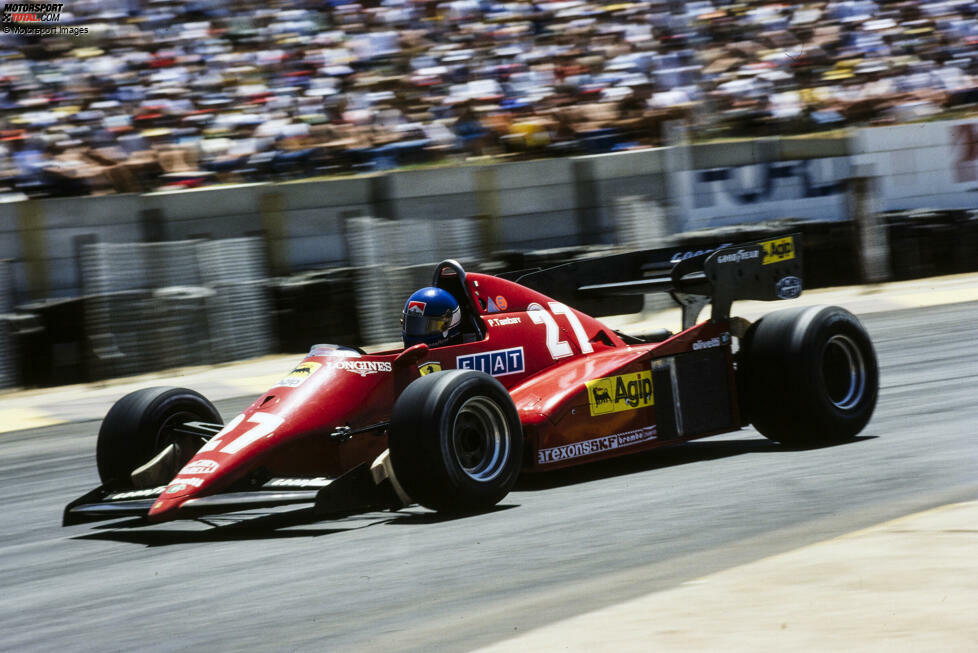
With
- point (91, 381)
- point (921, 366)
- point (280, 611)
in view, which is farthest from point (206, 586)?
point (91, 381)

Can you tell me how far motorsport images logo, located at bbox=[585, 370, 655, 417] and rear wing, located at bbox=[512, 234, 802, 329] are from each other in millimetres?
773

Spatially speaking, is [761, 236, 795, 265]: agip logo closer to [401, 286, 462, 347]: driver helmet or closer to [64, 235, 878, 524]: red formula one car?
[64, 235, 878, 524]: red formula one car

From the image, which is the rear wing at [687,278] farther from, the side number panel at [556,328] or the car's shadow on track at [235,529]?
the car's shadow on track at [235,529]

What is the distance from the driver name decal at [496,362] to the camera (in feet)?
22.9

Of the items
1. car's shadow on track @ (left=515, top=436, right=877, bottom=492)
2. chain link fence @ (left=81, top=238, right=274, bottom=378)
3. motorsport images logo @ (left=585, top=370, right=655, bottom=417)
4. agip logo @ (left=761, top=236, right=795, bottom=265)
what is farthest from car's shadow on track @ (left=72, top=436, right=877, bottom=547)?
chain link fence @ (left=81, top=238, right=274, bottom=378)

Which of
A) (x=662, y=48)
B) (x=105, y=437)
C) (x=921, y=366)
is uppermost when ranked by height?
(x=662, y=48)

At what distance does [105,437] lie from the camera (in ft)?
22.9

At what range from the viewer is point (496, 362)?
23.6 feet

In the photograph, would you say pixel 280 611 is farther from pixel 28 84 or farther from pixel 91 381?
pixel 28 84

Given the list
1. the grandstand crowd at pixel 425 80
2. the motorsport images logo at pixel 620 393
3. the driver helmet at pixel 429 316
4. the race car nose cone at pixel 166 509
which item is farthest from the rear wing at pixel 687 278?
the grandstand crowd at pixel 425 80

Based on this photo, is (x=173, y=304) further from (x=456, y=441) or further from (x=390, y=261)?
(x=456, y=441)

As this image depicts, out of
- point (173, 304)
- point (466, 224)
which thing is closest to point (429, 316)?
point (173, 304)

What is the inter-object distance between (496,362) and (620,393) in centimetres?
72

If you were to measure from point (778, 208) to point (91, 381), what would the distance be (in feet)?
31.7
